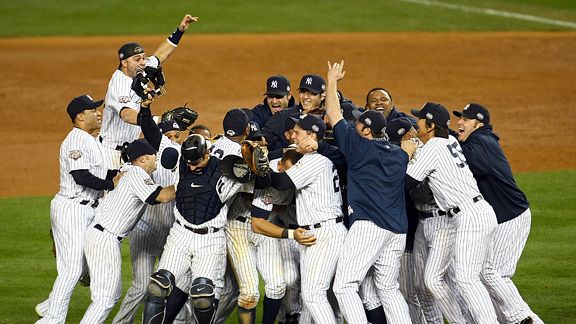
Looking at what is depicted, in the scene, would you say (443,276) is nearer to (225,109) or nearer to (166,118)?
(166,118)

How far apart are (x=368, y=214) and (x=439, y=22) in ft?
74.7

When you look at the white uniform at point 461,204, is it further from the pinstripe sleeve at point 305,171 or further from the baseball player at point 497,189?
the pinstripe sleeve at point 305,171

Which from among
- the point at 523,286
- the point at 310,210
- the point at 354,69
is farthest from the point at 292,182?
the point at 354,69

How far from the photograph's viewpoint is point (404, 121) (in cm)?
902

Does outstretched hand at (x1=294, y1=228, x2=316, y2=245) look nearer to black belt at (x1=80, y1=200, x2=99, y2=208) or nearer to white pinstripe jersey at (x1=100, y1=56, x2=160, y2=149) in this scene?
black belt at (x1=80, y1=200, x2=99, y2=208)

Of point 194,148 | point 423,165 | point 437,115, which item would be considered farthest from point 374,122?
point 194,148

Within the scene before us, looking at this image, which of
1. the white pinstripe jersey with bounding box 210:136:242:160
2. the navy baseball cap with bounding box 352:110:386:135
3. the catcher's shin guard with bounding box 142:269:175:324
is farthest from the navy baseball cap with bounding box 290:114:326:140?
the catcher's shin guard with bounding box 142:269:175:324

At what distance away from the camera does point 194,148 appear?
8227 mm

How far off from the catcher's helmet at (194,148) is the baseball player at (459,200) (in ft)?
5.84

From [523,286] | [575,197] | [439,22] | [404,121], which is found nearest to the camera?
[404,121]

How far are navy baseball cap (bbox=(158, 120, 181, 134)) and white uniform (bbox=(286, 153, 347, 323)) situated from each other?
137 centimetres

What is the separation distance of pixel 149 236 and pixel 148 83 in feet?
4.98

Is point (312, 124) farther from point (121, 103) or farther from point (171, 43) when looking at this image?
point (171, 43)

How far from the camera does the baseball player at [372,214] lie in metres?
8.31
